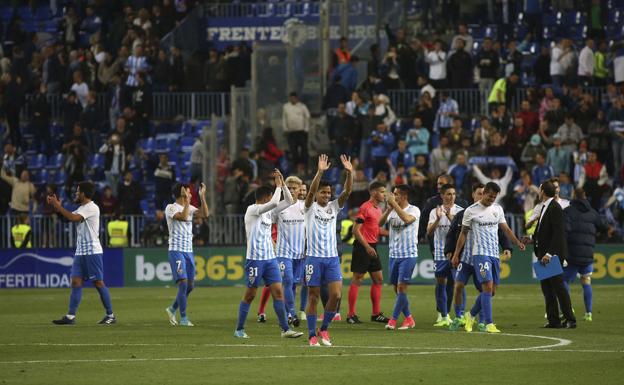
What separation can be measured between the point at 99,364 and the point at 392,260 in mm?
7324

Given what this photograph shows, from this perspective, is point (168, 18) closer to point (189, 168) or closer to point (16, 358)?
point (189, 168)

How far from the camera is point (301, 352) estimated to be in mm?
17750

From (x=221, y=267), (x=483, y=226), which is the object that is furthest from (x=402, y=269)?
(x=221, y=267)

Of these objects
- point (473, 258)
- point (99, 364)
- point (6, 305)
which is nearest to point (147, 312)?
point (6, 305)

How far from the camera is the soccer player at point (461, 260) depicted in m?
21.2

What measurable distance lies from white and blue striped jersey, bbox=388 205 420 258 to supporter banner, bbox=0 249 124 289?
15.3m

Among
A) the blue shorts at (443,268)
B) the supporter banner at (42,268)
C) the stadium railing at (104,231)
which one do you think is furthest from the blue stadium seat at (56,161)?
the blue shorts at (443,268)

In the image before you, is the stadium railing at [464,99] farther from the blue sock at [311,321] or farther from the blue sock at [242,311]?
the blue sock at [311,321]

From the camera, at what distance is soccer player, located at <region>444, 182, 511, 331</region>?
21234 millimetres

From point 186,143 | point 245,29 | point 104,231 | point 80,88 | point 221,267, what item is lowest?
point 221,267

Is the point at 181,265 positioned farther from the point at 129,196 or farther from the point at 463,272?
the point at 129,196

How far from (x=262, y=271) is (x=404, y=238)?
383cm

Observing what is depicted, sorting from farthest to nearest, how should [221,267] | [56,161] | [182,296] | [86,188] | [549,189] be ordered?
[56,161] < [221,267] < [86,188] < [182,296] < [549,189]

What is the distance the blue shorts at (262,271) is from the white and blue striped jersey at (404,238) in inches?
140
